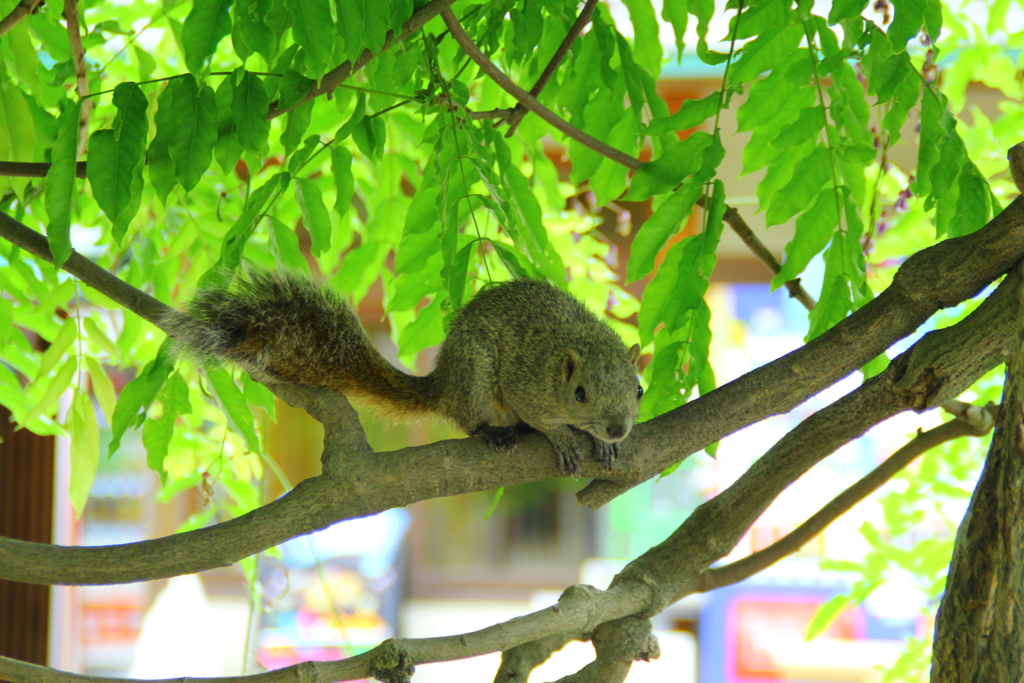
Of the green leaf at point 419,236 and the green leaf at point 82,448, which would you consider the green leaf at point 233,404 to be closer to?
the green leaf at point 82,448

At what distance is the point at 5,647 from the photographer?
2.37 m

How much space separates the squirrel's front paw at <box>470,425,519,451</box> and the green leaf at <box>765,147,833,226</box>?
428 mm

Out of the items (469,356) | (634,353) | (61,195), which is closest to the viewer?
(61,195)

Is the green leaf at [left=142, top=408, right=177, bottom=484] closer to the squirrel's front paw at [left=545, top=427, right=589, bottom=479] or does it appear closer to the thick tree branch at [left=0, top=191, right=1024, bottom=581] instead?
the thick tree branch at [left=0, top=191, right=1024, bottom=581]

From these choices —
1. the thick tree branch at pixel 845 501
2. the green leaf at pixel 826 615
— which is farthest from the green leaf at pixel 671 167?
the green leaf at pixel 826 615

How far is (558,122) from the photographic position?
1.06 m

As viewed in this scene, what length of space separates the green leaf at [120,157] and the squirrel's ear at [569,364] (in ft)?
2.11

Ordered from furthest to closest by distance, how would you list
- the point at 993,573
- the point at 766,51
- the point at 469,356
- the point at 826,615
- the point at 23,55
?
the point at 826,615 → the point at 469,356 → the point at 766,51 → the point at 23,55 → the point at 993,573

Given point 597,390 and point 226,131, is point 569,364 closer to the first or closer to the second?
point 597,390

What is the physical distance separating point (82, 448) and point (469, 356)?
1.77 feet

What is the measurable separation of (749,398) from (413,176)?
0.80 m

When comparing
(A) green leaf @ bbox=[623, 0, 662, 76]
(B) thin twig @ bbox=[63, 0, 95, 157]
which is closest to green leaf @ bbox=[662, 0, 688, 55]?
(A) green leaf @ bbox=[623, 0, 662, 76]

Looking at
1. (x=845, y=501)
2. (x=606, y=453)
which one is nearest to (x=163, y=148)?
(x=606, y=453)

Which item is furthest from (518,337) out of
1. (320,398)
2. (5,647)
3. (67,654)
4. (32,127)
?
(67,654)
